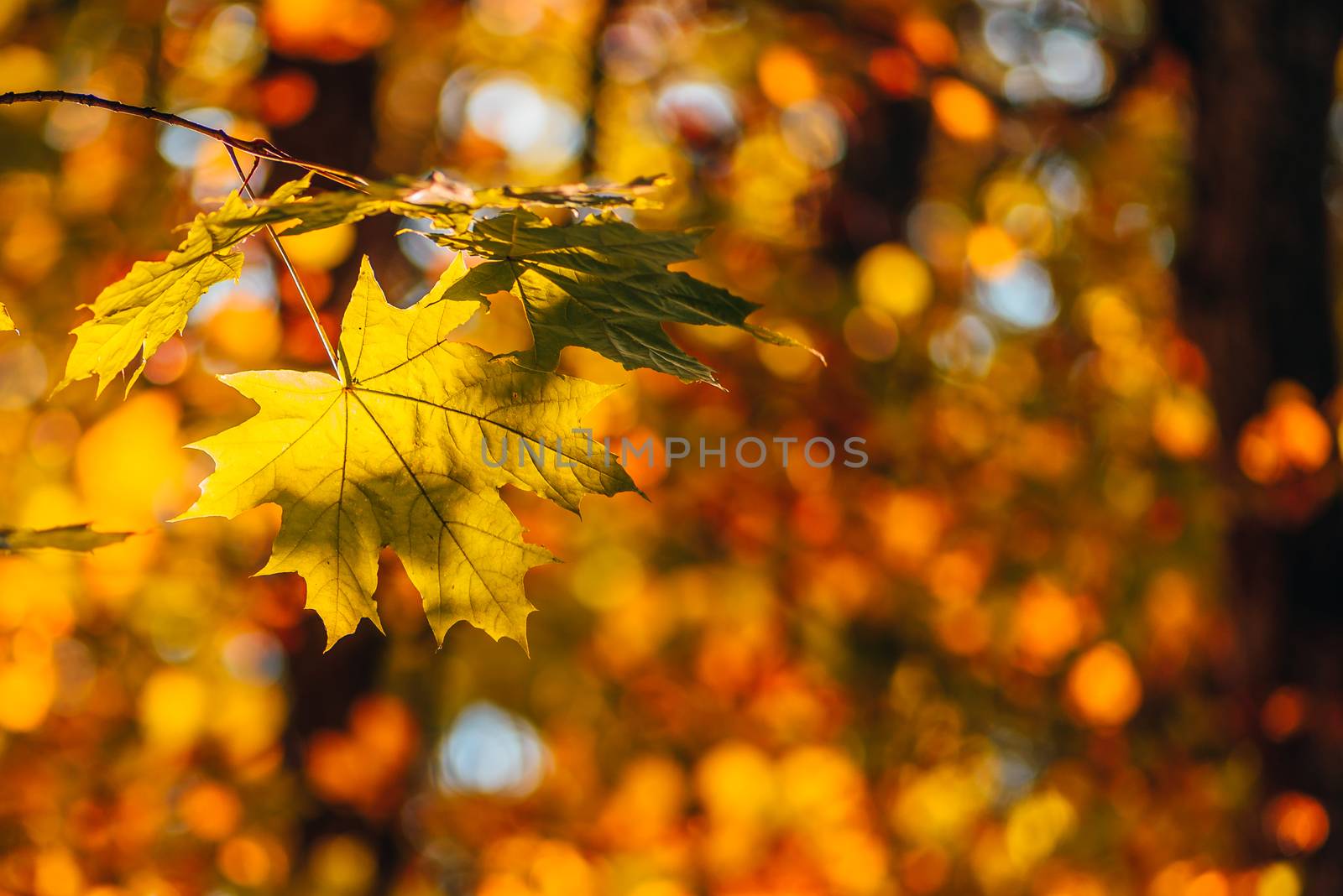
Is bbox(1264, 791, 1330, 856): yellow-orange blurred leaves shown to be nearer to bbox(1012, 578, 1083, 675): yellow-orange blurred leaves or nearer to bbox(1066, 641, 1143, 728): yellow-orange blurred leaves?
bbox(1066, 641, 1143, 728): yellow-orange blurred leaves

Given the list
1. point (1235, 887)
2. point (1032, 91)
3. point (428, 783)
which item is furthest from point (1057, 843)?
point (1032, 91)

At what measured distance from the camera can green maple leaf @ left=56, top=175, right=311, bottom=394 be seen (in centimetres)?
107

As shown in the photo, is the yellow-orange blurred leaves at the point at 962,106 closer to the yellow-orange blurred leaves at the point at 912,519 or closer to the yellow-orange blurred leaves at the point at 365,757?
the yellow-orange blurred leaves at the point at 912,519

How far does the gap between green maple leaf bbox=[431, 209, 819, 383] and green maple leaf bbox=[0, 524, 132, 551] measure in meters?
0.51

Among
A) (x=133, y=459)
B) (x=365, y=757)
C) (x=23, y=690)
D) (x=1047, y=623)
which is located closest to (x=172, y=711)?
(x=23, y=690)

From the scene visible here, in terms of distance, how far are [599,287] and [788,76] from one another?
3518mm

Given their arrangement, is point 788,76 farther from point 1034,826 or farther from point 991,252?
point 1034,826

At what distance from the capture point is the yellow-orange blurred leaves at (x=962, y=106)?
3783mm

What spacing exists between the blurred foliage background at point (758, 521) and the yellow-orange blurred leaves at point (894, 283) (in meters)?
0.02

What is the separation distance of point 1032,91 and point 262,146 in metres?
6.96

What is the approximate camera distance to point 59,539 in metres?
1.17

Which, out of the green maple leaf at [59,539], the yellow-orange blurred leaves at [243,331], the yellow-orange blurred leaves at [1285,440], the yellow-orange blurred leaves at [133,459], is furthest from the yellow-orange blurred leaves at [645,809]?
the green maple leaf at [59,539]

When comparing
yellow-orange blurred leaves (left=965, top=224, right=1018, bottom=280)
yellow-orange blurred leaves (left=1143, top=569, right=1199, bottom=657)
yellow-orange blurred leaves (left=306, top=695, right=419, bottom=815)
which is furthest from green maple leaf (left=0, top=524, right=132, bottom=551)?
yellow-orange blurred leaves (left=1143, top=569, right=1199, bottom=657)

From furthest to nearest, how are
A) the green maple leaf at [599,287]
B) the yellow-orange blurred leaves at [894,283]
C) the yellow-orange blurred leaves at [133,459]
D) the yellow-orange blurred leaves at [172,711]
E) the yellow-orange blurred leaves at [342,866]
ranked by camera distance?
the yellow-orange blurred leaves at [172,711] → the yellow-orange blurred leaves at [894,283] → the yellow-orange blurred leaves at [342,866] → the yellow-orange blurred leaves at [133,459] → the green maple leaf at [599,287]
